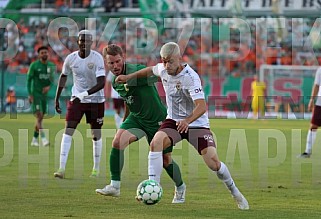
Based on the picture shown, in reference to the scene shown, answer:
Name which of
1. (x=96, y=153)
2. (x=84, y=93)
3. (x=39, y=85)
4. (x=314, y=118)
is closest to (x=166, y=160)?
(x=84, y=93)

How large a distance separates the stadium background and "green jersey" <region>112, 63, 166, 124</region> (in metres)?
21.6

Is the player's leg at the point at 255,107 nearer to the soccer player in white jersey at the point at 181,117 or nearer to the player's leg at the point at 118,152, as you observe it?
the player's leg at the point at 118,152

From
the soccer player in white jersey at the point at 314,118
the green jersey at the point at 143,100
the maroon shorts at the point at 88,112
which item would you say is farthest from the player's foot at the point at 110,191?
the soccer player in white jersey at the point at 314,118

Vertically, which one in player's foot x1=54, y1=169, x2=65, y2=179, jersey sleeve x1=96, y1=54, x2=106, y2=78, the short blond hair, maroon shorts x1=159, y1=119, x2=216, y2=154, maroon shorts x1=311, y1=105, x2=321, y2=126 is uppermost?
the short blond hair

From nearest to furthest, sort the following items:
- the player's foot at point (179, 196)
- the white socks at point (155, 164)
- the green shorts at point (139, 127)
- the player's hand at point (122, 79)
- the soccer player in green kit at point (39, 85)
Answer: the white socks at point (155, 164)
the player's hand at point (122, 79)
the player's foot at point (179, 196)
the green shorts at point (139, 127)
the soccer player in green kit at point (39, 85)

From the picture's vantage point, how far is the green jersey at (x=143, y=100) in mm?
10992

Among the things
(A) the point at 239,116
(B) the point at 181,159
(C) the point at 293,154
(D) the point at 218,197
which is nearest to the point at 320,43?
(A) the point at 239,116

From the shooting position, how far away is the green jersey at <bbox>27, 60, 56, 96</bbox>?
67.8ft

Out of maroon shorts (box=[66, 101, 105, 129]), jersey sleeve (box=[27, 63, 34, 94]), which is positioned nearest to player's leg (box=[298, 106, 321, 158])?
maroon shorts (box=[66, 101, 105, 129])

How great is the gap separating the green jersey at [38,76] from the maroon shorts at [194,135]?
1089cm

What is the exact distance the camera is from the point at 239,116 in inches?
1330

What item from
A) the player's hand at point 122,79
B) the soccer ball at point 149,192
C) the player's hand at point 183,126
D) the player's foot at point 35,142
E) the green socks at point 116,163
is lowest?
the player's foot at point 35,142

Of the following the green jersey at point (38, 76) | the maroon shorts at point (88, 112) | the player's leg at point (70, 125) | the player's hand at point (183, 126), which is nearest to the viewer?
the player's hand at point (183, 126)

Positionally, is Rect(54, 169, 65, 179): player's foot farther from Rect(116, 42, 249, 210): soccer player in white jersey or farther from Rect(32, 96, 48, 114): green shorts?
Rect(32, 96, 48, 114): green shorts
